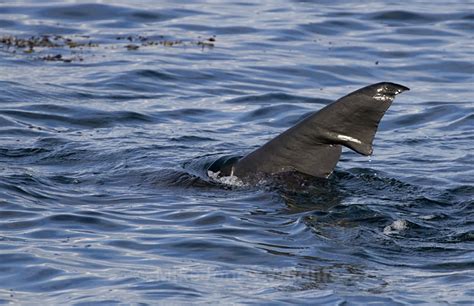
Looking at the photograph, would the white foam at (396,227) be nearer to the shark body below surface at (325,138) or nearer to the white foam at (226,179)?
the shark body below surface at (325,138)

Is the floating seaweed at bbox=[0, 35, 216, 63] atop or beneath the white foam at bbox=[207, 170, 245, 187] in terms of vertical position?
atop

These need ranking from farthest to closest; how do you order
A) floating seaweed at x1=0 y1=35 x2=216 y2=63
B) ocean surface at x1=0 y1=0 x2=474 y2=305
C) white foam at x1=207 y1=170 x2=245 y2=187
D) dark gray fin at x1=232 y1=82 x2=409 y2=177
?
1. floating seaweed at x1=0 y1=35 x2=216 y2=63
2. white foam at x1=207 y1=170 x2=245 y2=187
3. dark gray fin at x1=232 y1=82 x2=409 y2=177
4. ocean surface at x1=0 y1=0 x2=474 y2=305

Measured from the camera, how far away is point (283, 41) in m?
16.9

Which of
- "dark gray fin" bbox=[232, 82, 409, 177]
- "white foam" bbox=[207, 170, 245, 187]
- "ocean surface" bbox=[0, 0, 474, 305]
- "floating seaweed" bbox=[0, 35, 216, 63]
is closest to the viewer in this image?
"ocean surface" bbox=[0, 0, 474, 305]

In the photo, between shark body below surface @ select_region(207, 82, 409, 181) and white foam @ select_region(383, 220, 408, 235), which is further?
shark body below surface @ select_region(207, 82, 409, 181)

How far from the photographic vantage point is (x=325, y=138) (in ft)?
29.1

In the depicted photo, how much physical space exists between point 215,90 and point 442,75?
3018 millimetres

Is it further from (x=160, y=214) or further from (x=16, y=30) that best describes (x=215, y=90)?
(x=160, y=214)

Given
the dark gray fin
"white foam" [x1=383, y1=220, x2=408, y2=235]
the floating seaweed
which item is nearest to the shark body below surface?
the dark gray fin

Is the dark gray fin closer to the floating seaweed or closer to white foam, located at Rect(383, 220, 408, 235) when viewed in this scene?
white foam, located at Rect(383, 220, 408, 235)

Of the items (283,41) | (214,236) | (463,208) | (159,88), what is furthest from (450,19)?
(214,236)

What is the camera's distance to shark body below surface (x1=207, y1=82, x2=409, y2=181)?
857cm

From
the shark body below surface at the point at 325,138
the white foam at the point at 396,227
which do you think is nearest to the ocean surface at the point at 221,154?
the white foam at the point at 396,227

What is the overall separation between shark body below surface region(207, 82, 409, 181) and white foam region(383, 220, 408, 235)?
596 mm
